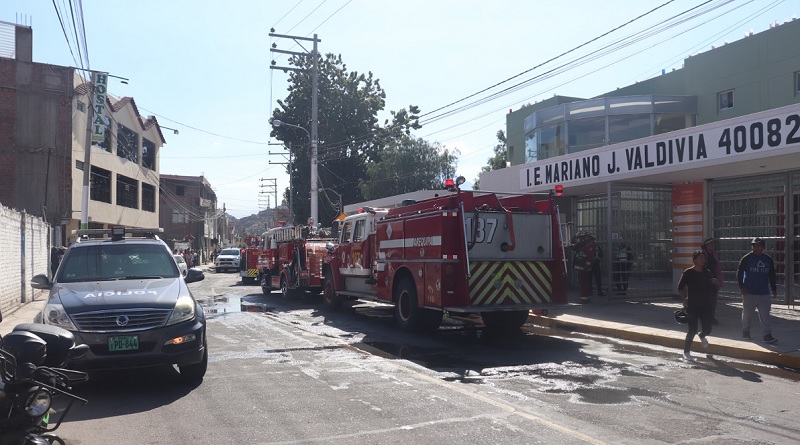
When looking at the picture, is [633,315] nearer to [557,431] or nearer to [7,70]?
[557,431]

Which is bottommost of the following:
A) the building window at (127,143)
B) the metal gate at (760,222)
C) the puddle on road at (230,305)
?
the puddle on road at (230,305)

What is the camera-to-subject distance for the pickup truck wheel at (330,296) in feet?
60.1

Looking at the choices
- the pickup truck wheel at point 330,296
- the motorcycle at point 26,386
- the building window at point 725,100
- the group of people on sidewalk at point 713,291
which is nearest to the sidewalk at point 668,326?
the group of people on sidewalk at point 713,291

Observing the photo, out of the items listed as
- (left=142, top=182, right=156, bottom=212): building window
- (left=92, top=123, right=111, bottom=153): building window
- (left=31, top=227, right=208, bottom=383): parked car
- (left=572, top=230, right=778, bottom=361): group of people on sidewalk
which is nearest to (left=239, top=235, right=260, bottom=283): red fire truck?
(left=92, top=123, right=111, bottom=153): building window

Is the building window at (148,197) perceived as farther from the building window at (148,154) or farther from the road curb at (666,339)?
the road curb at (666,339)

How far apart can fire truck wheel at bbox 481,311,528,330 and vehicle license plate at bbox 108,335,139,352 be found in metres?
7.75

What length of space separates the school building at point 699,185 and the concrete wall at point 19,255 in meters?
14.0

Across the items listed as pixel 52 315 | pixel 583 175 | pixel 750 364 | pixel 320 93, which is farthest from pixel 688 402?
pixel 320 93

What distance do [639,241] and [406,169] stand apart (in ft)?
118

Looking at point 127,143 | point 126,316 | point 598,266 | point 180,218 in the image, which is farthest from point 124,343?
point 180,218

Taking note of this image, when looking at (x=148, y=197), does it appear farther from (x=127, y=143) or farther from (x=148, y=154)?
(x=127, y=143)

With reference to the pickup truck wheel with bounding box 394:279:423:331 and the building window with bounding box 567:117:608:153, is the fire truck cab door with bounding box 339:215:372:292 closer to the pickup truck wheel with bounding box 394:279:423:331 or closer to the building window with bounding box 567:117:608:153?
the pickup truck wheel with bounding box 394:279:423:331

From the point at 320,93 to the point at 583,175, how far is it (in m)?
36.3

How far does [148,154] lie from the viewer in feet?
172
